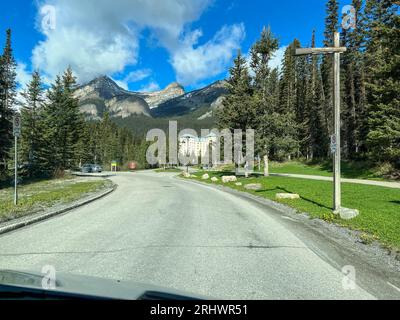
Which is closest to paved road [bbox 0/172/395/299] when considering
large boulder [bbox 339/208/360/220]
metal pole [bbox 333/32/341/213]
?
large boulder [bbox 339/208/360/220]

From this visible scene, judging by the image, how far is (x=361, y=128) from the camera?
159ft

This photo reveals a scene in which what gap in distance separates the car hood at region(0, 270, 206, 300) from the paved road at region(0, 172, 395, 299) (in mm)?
1546

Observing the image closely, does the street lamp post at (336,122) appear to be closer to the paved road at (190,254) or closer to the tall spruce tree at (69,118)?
the paved road at (190,254)

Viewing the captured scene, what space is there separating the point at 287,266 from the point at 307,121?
220 feet

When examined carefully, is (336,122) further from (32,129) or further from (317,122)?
(317,122)

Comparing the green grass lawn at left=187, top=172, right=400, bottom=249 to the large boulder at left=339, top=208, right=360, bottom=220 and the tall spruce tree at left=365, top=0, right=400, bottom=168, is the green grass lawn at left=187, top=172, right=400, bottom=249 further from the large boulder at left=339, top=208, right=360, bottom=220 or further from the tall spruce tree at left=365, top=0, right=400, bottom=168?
the tall spruce tree at left=365, top=0, right=400, bottom=168

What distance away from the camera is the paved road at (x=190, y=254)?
212 inches

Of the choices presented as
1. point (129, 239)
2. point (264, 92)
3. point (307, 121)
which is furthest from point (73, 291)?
point (307, 121)

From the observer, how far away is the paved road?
539 centimetres

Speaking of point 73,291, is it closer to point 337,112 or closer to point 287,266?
point 287,266

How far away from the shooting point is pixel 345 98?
189ft

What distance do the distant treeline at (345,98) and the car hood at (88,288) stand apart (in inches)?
1109

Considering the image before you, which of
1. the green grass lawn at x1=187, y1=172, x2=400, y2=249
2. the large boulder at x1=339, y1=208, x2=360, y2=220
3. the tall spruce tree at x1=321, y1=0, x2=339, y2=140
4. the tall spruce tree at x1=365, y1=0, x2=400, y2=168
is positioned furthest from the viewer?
the tall spruce tree at x1=321, y1=0, x2=339, y2=140

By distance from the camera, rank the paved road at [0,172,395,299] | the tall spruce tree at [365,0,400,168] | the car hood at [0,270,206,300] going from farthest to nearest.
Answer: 1. the tall spruce tree at [365,0,400,168]
2. the paved road at [0,172,395,299]
3. the car hood at [0,270,206,300]
